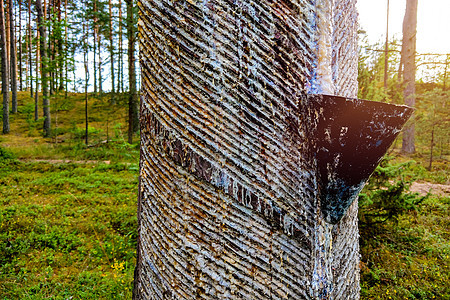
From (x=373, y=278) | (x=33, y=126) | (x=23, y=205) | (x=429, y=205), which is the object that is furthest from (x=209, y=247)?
(x=33, y=126)

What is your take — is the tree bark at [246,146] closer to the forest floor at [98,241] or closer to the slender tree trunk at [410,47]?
the forest floor at [98,241]

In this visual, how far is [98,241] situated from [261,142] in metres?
4.43

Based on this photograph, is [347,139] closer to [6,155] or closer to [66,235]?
[66,235]

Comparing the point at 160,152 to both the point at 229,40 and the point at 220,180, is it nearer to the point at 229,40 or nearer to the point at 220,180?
the point at 220,180

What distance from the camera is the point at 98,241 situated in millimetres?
4227

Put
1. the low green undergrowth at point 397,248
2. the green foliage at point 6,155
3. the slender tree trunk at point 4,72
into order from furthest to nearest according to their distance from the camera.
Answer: the slender tree trunk at point 4,72, the green foliage at point 6,155, the low green undergrowth at point 397,248

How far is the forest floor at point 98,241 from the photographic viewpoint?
3.66m

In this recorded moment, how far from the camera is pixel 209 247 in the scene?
648mm

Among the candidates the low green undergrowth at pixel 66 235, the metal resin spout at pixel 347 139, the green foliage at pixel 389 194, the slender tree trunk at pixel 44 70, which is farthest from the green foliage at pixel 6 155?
the metal resin spout at pixel 347 139

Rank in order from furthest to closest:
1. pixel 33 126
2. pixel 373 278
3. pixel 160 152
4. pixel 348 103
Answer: pixel 33 126
pixel 373 278
pixel 160 152
pixel 348 103

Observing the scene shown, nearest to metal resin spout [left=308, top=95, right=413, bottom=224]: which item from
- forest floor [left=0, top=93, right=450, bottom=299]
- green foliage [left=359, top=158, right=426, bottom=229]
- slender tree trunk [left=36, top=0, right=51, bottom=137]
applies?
forest floor [left=0, top=93, right=450, bottom=299]

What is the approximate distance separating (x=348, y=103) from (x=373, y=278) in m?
4.38

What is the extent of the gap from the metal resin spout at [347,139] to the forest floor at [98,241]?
11.5ft

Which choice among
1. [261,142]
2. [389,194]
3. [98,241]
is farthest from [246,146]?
[389,194]
